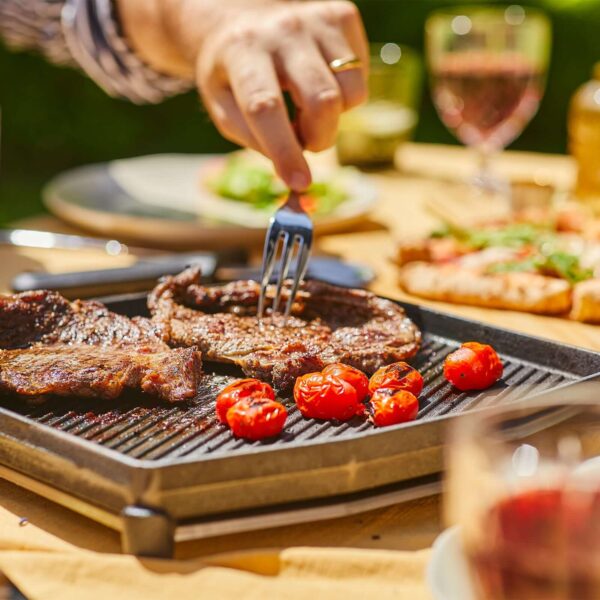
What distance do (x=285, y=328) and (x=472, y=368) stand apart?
0.54 m

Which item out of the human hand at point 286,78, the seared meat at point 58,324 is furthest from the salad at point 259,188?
the seared meat at point 58,324

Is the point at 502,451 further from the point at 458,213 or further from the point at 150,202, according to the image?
the point at 150,202

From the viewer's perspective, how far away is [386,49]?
18.4 feet

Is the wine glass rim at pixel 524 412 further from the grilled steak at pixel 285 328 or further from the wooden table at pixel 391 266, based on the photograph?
the grilled steak at pixel 285 328

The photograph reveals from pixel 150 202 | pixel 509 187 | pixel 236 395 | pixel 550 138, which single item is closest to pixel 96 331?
pixel 236 395

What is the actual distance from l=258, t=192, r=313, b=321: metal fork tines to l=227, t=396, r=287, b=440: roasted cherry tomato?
2.16 ft

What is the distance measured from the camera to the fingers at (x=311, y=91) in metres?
2.78

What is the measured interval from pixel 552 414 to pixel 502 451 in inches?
6.0

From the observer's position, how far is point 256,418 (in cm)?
194

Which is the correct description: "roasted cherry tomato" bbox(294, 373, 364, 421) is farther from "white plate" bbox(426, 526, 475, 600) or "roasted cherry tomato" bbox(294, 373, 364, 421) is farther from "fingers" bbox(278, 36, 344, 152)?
"fingers" bbox(278, 36, 344, 152)

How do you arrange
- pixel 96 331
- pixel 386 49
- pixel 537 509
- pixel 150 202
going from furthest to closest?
pixel 386 49 → pixel 150 202 → pixel 96 331 → pixel 537 509

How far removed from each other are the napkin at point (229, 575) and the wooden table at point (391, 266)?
0.30 ft

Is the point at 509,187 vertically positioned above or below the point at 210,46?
below

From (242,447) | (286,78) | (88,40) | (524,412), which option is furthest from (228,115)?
(524,412)
